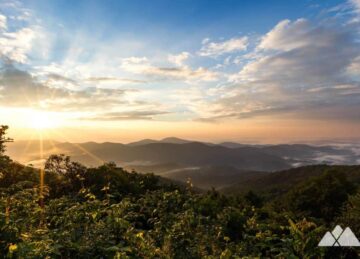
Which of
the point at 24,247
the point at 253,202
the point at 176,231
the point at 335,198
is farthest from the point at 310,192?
the point at 24,247

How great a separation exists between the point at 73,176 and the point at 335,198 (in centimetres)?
2051

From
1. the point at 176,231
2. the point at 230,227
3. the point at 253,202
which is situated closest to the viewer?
the point at 176,231

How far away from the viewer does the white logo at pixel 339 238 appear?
793cm

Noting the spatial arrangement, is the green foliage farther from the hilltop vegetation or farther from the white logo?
the white logo

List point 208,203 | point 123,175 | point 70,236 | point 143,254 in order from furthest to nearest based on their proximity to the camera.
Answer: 1. point 123,175
2. point 208,203
3. point 70,236
4. point 143,254

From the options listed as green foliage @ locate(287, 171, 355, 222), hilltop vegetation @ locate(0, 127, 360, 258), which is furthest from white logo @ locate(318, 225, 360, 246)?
green foliage @ locate(287, 171, 355, 222)

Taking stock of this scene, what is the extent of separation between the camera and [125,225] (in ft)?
24.9

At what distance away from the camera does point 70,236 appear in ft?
24.0

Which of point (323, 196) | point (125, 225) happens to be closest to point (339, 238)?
point (125, 225)

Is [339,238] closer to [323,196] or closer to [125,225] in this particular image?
[125,225]

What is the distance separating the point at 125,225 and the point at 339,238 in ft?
17.9

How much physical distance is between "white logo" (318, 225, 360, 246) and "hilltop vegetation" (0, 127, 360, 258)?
329mm

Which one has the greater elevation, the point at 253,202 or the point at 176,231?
the point at 176,231

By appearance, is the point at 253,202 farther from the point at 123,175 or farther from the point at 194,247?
the point at 194,247
